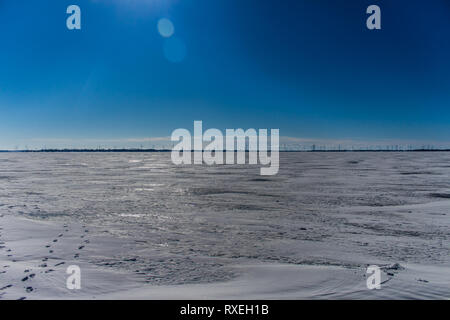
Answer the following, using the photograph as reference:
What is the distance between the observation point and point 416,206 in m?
14.1

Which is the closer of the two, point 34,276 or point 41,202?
point 34,276

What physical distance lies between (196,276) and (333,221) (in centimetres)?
700

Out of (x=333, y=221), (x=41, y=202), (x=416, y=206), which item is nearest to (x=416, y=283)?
(x=333, y=221)

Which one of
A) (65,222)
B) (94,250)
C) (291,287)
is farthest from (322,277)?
(65,222)

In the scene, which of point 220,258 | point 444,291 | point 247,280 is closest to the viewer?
point 444,291

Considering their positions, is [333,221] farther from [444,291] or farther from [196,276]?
[196,276]

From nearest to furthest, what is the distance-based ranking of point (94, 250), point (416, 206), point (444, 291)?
point (444, 291), point (94, 250), point (416, 206)

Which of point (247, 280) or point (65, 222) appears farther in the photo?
point (65, 222)

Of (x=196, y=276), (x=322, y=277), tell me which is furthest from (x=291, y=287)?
(x=196, y=276)

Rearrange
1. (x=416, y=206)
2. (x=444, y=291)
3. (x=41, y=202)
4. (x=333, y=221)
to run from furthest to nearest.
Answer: (x=41, y=202) → (x=416, y=206) → (x=333, y=221) → (x=444, y=291)

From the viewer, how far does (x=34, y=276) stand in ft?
21.4

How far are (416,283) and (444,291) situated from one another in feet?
1.56

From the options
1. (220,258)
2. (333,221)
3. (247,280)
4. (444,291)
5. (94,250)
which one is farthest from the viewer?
(333,221)
